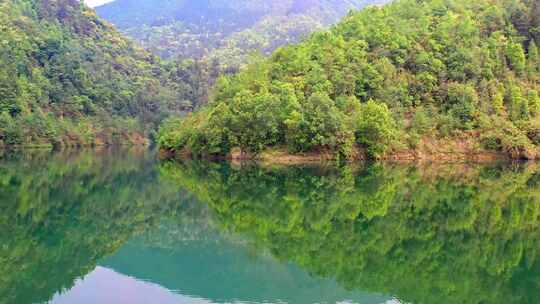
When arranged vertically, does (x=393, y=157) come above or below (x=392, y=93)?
below

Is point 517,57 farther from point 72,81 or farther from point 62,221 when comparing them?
point 72,81

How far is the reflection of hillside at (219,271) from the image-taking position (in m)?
16.1

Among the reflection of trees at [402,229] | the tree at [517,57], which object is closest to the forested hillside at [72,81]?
the reflection of trees at [402,229]

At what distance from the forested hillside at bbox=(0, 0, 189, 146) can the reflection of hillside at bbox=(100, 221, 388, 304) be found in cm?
8450

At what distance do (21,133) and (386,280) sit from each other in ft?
311

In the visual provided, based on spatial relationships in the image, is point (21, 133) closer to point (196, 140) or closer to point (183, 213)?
point (196, 140)

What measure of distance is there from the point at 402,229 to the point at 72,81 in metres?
117

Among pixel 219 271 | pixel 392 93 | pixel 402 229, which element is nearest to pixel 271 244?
pixel 219 271

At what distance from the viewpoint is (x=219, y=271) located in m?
18.8

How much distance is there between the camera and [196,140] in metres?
77.4

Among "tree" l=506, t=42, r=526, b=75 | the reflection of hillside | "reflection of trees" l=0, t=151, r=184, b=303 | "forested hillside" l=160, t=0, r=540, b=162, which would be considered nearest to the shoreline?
Answer: "forested hillside" l=160, t=0, r=540, b=162

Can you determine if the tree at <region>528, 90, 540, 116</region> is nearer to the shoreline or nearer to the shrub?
the shoreline

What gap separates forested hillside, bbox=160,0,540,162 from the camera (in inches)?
2756

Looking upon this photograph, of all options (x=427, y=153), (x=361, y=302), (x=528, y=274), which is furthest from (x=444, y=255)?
(x=427, y=153)
